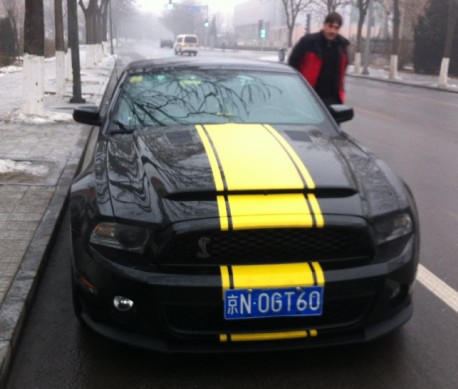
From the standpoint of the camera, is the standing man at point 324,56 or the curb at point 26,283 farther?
the standing man at point 324,56

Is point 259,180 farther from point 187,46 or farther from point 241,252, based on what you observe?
point 187,46

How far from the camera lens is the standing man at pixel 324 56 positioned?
6.02 meters

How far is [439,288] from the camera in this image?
159 inches

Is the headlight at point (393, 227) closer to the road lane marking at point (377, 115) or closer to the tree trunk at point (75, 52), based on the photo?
the road lane marking at point (377, 115)

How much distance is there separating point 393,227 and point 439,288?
1.28 metres

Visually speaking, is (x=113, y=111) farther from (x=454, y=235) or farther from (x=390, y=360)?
(x=454, y=235)

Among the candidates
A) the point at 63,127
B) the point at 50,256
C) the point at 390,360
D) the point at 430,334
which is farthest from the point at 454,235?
the point at 63,127

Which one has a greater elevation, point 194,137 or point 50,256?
point 194,137

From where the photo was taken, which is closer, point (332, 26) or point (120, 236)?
point (120, 236)

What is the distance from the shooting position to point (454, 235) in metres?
5.27

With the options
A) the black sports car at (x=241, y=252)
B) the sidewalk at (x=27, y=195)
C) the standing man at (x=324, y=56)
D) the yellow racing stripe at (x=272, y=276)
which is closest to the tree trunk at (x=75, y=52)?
the sidewalk at (x=27, y=195)

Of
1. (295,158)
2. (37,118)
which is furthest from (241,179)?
(37,118)

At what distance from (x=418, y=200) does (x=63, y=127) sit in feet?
21.9

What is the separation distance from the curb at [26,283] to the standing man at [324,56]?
8.99ft
